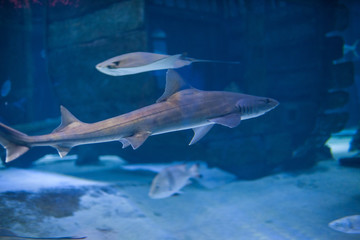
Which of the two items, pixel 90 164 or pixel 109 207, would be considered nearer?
pixel 109 207

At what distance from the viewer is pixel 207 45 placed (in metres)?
11.3

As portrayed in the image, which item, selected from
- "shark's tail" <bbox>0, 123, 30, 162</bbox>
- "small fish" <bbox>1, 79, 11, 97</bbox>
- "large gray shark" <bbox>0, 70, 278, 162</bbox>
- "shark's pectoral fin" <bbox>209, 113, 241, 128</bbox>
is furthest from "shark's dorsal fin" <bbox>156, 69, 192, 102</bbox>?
"small fish" <bbox>1, 79, 11, 97</bbox>

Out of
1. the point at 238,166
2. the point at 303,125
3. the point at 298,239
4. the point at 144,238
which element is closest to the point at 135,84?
the point at 144,238

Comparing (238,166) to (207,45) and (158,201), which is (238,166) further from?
(207,45)

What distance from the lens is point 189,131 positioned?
7.36 meters

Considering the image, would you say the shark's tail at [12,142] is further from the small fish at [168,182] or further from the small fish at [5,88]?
the small fish at [5,88]

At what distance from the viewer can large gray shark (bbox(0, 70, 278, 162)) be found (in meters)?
2.58

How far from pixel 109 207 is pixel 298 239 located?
375 centimetres

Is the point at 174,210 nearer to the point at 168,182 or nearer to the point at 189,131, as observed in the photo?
the point at 168,182

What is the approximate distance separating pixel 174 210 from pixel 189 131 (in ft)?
8.27

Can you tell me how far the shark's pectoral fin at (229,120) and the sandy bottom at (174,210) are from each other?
2.69 metres

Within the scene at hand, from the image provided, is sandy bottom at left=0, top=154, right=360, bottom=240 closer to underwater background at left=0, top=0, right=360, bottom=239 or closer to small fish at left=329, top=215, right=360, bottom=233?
underwater background at left=0, top=0, right=360, bottom=239

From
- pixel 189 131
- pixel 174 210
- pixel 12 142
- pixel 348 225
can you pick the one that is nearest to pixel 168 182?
pixel 174 210

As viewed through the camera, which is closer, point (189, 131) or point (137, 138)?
point (137, 138)
